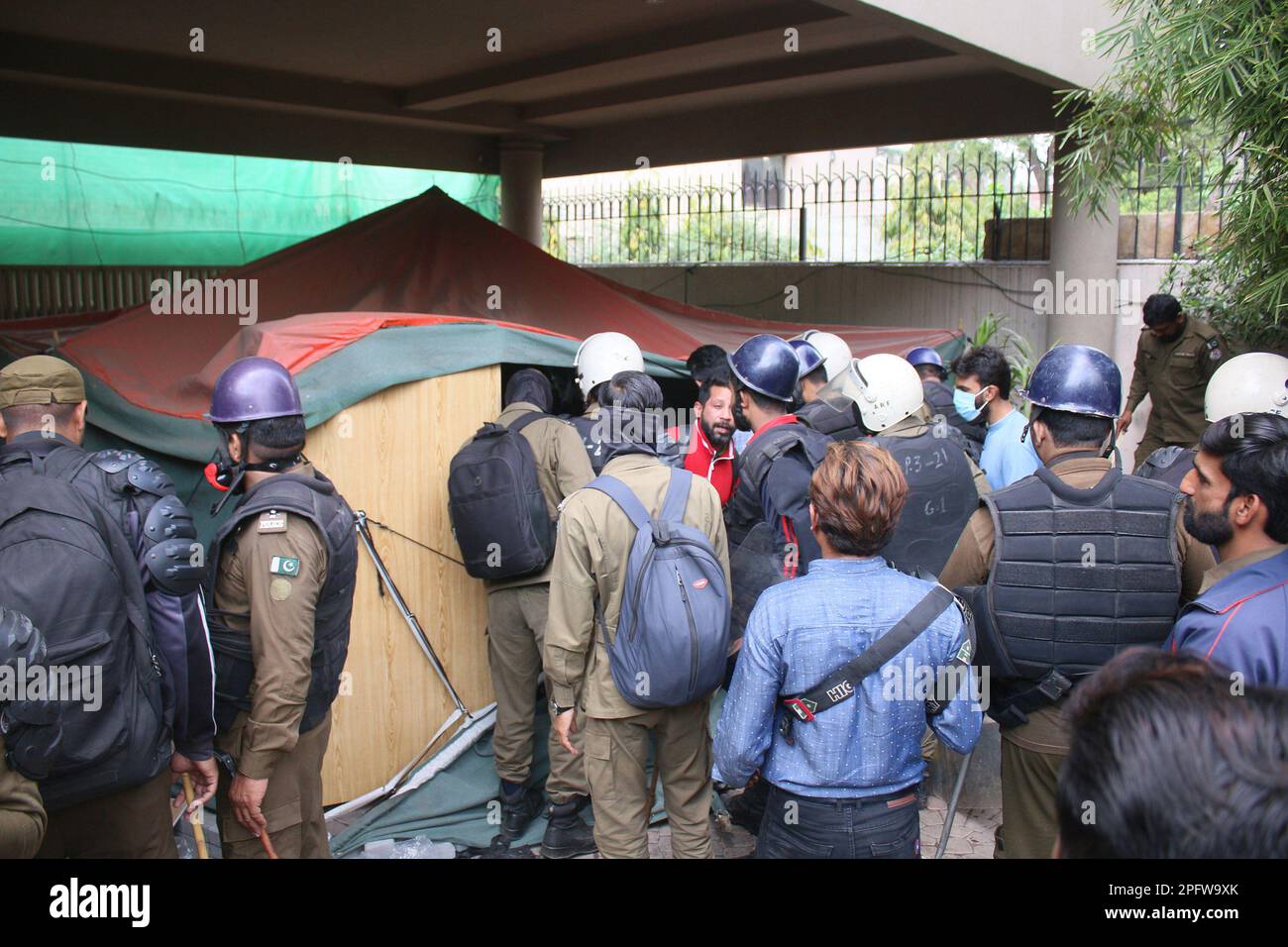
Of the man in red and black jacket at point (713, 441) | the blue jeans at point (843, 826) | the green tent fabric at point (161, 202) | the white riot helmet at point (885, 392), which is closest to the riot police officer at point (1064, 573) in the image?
the blue jeans at point (843, 826)

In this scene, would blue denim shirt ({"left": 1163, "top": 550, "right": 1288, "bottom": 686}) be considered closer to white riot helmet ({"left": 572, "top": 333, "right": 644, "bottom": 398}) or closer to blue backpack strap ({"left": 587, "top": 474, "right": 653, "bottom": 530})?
blue backpack strap ({"left": 587, "top": 474, "right": 653, "bottom": 530})

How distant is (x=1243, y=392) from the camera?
3.66 meters

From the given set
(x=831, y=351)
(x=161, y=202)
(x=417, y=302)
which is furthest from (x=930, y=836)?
(x=161, y=202)

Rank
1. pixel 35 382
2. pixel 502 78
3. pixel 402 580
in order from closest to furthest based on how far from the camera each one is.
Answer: pixel 35 382
pixel 402 580
pixel 502 78

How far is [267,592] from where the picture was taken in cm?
276

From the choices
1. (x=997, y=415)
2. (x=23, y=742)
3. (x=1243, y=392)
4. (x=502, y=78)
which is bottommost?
(x=23, y=742)

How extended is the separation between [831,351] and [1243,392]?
2.53m

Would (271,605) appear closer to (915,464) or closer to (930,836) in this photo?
(915,464)

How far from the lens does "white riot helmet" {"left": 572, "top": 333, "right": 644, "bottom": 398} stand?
4.64 m

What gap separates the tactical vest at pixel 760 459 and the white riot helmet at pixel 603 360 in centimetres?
124

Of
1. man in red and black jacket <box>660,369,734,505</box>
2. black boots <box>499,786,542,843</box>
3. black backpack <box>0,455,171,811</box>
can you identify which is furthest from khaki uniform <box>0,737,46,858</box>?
man in red and black jacket <box>660,369,734,505</box>

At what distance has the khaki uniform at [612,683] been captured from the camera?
3.17m
